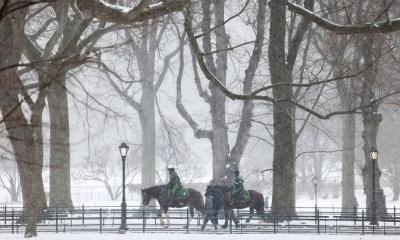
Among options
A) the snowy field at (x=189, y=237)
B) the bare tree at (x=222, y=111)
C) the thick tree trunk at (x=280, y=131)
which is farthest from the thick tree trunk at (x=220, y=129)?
the snowy field at (x=189, y=237)

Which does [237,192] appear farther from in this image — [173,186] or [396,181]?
[396,181]

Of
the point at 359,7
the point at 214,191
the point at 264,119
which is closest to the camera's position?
the point at 359,7

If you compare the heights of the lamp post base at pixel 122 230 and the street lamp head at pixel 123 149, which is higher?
the street lamp head at pixel 123 149

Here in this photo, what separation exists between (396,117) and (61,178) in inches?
1456

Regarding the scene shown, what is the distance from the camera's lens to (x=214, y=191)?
2614 centimetres

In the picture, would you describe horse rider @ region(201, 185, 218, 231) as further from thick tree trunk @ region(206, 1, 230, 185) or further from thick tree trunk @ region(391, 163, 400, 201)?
thick tree trunk @ region(391, 163, 400, 201)

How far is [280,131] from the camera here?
26047mm

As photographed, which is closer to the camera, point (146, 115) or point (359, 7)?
point (359, 7)

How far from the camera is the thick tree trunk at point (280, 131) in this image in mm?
25969

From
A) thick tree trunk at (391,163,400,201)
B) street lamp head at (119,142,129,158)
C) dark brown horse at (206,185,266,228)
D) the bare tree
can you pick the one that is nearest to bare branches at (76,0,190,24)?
street lamp head at (119,142,129,158)

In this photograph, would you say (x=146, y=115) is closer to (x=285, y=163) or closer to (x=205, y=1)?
(x=205, y=1)

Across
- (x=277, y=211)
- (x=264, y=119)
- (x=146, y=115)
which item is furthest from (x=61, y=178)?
(x=264, y=119)

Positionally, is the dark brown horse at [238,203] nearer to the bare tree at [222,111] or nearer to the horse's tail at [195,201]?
the horse's tail at [195,201]

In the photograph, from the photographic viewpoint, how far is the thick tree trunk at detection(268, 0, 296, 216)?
2597 centimetres
